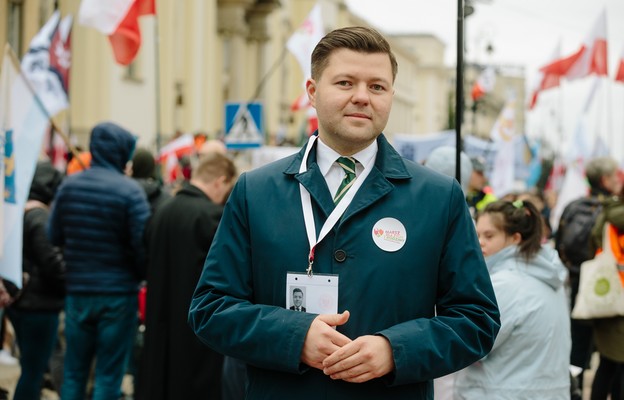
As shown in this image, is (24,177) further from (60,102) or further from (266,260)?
(60,102)

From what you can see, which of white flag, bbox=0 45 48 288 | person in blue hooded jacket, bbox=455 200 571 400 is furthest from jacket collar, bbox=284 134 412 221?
white flag, bbox=0 45 48 288

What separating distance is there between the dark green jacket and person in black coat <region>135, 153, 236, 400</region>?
3.35 metres

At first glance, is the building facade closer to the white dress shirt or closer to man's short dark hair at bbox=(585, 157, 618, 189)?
man's short dark hair at bbox=(585, 157, 618, 189)

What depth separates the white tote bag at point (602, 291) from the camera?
6.57m

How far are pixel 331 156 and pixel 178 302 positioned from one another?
3565 mm

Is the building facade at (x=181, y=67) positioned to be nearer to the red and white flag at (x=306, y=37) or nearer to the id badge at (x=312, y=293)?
the red and white flag at (x=306, y=37)

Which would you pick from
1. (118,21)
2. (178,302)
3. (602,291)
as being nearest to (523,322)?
(602,291)

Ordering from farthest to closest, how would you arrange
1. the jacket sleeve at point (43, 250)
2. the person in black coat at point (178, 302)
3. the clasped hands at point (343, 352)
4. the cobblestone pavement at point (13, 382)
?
the cobblestone pavement at point (13, 382), the jacket sleeve at point (43, 250), the person in black coat at point (178, 302), the clasped hands at point (343, 352)

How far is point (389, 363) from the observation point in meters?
2.60

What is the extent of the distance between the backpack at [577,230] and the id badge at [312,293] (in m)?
6.17

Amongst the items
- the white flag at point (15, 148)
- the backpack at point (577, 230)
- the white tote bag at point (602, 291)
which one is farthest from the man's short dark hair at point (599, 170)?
the white flag at point (15, 148)

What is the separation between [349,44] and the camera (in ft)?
9.12

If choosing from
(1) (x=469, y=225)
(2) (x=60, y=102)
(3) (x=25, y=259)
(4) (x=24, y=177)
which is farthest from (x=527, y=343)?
(2) (x=60, y=102)

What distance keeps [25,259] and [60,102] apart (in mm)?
4705
